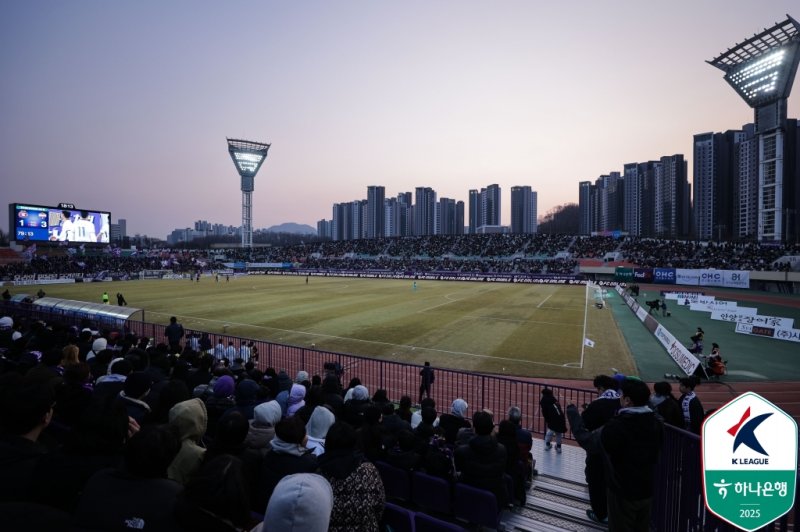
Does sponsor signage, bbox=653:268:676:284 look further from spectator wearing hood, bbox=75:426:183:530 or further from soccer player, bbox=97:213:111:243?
soccer player, bbox=97:213:111:243

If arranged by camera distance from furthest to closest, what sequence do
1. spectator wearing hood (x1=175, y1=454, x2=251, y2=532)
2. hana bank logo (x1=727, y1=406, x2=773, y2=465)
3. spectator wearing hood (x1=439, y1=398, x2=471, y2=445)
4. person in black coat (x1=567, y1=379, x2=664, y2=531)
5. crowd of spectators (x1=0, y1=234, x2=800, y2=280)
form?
crowd of spectators (x1=0, y1=234, x2=800, y2=280)
spectator wearing hood (x1=439, y1=398, x2=471, y2=445)
person in black coat (x1=567, y1=379, x2=664, y2=531)
hana bank logo (x1=727, y1=406, x2=773, y2=465)
spectator wearing hood (x1=175, y1=454, x2=251, y2=532)

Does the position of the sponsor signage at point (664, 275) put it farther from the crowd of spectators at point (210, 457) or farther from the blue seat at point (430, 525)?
the blue seat at point (430, 525)

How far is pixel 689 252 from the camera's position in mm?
66000

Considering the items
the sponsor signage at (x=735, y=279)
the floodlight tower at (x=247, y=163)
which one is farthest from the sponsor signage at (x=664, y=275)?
the floodlight tower at (x=247, y=163)

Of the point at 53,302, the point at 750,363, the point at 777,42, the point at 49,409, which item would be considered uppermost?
the point at 777,42

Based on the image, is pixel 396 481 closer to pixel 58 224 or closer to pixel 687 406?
pixel 687 406

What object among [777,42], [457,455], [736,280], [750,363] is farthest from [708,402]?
[777,42]

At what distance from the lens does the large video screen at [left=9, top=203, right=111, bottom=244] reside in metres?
46.1

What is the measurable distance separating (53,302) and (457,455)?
27.5m

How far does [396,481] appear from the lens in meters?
5.57

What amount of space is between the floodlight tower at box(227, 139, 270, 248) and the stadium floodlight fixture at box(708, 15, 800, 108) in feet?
388

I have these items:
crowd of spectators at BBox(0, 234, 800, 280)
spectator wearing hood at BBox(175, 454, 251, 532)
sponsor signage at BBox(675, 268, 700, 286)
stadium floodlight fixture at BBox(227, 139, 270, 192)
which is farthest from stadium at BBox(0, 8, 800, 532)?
stadium floodlight fixture at BBox(227, 139, 270, 192)

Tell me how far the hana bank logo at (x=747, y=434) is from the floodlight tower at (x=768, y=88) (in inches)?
3231

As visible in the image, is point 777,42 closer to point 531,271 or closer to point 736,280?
point 736,280
